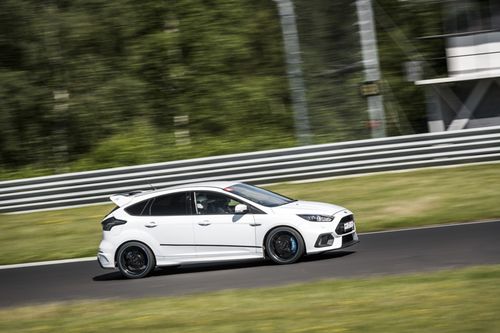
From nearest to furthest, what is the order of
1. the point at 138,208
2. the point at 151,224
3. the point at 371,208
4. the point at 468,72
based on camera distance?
the point at 151,224
the point at 138,208
the point at 371,208
the point at 468,72

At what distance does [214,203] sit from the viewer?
13320mm

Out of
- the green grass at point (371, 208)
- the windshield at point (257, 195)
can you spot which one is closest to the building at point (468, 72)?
the green grass at point (371, 208)

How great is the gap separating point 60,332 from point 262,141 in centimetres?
1799

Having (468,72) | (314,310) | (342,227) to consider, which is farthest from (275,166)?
(314,310)

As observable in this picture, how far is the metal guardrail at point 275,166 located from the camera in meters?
20.2

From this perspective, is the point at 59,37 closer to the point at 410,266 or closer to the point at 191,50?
the point at 191,50

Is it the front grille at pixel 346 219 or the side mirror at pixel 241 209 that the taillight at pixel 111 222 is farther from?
the front grille at pixel 346 219

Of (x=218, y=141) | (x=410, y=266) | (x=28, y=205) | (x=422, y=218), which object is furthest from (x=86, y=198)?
(x=410, y=266)

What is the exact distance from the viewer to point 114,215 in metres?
13.8

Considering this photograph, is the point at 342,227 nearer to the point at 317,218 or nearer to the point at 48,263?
the point at 317,218

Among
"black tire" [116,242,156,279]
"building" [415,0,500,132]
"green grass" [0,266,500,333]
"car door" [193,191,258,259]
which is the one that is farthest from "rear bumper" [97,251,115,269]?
"building" [415,0,500,132]

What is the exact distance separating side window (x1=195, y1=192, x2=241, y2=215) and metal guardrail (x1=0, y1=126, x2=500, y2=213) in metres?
7.27

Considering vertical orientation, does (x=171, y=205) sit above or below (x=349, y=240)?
above

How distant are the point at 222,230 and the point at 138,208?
5.07ft
